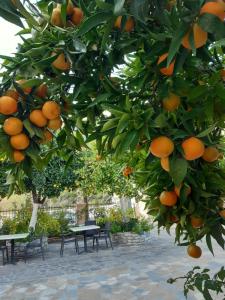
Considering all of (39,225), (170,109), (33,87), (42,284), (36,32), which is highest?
(36,32)

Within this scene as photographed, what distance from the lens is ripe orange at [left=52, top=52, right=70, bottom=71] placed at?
112 cm

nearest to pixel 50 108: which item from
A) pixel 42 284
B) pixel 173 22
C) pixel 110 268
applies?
pixel 173 22

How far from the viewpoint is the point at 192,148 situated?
1061mm

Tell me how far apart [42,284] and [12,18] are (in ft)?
21.2

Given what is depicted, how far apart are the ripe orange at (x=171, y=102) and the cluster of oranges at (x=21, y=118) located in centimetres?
37

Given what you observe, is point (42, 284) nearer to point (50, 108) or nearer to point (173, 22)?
point (50, 108)

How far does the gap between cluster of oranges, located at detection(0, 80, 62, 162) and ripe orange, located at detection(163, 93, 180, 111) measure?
0.37 metres

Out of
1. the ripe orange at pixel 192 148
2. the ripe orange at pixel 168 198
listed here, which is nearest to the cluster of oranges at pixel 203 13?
the ripe orange at pixel 192 148

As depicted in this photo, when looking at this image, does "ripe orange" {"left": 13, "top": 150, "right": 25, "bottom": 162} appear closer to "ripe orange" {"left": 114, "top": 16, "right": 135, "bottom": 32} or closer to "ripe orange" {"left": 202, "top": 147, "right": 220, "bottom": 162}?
"ripe orange" {"left": 114, "top": 16, "right": 135, "bottom": 32}

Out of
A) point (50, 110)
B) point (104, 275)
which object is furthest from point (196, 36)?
point (104, 275)

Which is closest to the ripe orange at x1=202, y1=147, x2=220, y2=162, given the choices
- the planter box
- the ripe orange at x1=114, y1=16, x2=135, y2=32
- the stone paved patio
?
the ripe orange at x1=114, y1=16, x2=135, y2=32

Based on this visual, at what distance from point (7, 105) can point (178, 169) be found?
57cm

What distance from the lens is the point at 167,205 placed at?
1502 mm

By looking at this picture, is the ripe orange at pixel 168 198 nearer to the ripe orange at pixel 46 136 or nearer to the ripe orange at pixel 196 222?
the ripe orange at pixel 196 222
